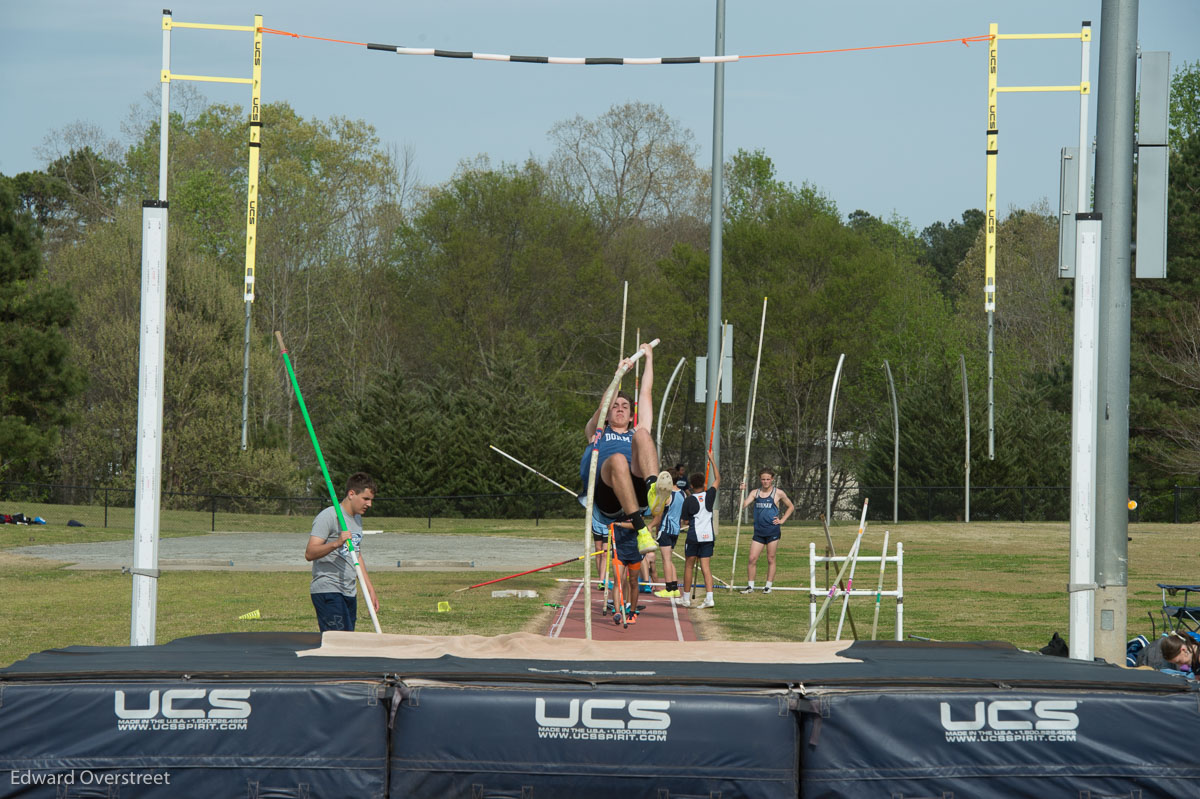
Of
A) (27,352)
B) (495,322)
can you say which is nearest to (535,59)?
(27,352)

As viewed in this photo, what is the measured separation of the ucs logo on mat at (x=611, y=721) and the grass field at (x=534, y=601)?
6467 millimetres

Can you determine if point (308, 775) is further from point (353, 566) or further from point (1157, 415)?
point (1157, 415)

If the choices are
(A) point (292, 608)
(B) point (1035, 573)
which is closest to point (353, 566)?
(A) point (292, 608)

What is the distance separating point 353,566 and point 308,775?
318 centimetres

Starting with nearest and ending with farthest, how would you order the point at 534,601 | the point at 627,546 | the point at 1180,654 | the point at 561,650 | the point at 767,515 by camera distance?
the point at 561,650 < the point at 1180,654 < the point at 627,546 < the point at 534,601 < the point at 767,515

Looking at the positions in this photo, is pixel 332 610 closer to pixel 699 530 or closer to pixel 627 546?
pixel 627 546

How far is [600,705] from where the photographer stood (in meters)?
5.23

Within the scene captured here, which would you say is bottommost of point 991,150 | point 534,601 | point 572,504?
point 572,504

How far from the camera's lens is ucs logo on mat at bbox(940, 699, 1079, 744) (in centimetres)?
529

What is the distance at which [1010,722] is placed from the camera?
5.29 metres

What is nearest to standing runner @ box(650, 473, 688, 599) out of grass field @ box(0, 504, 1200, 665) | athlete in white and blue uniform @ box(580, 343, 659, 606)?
grass field @ box(0, 504, 1200, 665)

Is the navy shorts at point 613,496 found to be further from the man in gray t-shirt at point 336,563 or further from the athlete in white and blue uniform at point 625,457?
the man in gray t-shirt at point 336,563

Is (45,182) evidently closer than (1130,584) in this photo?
No

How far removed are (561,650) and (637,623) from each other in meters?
6.12
